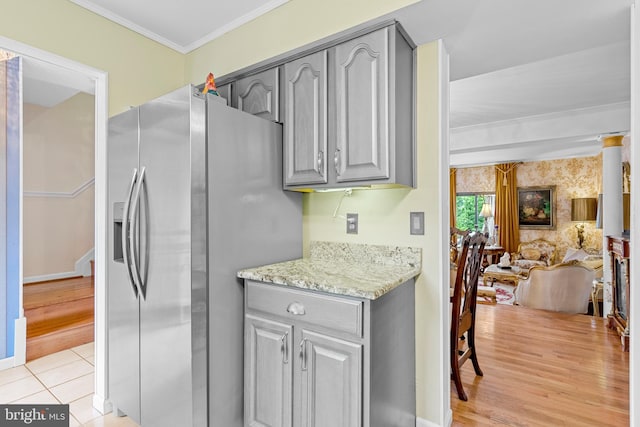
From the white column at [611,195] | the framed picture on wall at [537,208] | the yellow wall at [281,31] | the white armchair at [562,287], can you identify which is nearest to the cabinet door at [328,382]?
the yellow wall at [281,31]

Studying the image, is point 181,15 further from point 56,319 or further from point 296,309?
point 56,319

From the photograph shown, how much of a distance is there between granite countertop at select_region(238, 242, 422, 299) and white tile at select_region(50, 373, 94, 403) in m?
1.64

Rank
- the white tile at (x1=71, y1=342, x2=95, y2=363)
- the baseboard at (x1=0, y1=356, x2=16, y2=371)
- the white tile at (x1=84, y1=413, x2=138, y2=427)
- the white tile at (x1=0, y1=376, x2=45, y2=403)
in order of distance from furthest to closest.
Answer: the white tile at (x1=71, y1=342, x2=95, y2=363), the baseboard at (x1=0, y1=356, x2=16, y2=371), the white tile at (x1=0, y1=376, x2=45, y2=403), the white tile at (x1=84, y1=413, x2=138, y2=427)

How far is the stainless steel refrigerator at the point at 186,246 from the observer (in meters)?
1.67

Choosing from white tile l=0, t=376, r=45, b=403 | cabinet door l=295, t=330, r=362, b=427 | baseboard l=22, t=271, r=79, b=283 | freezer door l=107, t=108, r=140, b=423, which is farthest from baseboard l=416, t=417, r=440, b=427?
baseboard l=22, t=271, r=79, b=283

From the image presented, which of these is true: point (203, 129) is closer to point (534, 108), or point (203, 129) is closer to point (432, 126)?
point (432, 126)

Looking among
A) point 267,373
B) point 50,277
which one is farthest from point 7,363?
point 267,373

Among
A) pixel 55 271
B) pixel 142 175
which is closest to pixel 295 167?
pixel 142 175

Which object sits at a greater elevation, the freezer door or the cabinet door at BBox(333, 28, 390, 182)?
the cabinet door at BBox(333, 28, 390, 182)

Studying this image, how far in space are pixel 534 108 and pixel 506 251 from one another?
15.5 feet

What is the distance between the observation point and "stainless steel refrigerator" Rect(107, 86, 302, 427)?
1666 millimetres

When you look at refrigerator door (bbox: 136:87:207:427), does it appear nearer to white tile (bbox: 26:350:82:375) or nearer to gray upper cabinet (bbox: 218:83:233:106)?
gray upper cabinet (bbox: 218:83:233:106)

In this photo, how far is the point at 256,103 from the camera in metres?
2.25

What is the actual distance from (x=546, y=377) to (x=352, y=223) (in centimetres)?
200
